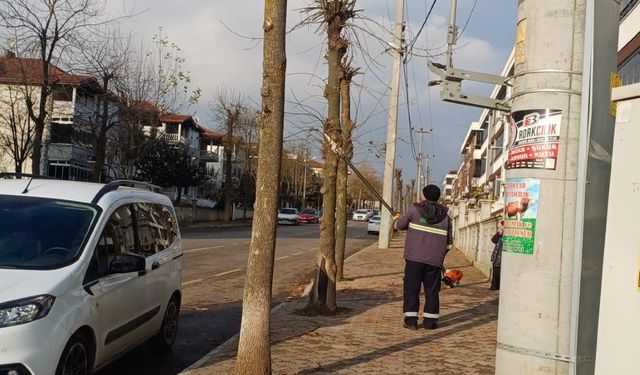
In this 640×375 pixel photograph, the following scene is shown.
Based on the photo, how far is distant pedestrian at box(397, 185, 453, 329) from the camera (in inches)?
346

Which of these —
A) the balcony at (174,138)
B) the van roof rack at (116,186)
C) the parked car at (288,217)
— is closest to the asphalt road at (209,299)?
the van roof rack at (116,186)

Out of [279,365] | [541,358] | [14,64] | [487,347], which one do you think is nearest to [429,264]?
[487,347]

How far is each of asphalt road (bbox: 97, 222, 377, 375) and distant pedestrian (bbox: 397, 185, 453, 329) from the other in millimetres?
2452

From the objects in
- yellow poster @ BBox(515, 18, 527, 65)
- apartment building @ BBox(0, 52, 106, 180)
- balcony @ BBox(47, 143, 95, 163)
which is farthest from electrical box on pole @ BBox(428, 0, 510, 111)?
balcony @ BBox(47, 143, 95, 163)

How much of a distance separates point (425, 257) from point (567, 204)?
5047 mm

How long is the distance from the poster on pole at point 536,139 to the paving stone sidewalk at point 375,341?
3.11 m

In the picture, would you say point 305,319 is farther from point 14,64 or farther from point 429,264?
point 14,64

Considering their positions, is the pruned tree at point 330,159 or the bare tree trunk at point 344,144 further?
the bare tree trunk at point 344,144

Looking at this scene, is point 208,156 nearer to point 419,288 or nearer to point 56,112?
point 56,112

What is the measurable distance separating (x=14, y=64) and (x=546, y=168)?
31.7 meters

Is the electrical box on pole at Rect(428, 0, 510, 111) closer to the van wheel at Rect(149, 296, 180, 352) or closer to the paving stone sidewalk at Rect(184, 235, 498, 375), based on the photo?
the paving stone sidewalk at Rect(184, 235, 498, 375)

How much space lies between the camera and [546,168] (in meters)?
3.84

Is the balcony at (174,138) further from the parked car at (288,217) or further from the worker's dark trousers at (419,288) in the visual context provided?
the worker's dark trousers at (419,288)

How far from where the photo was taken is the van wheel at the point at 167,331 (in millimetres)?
7516
